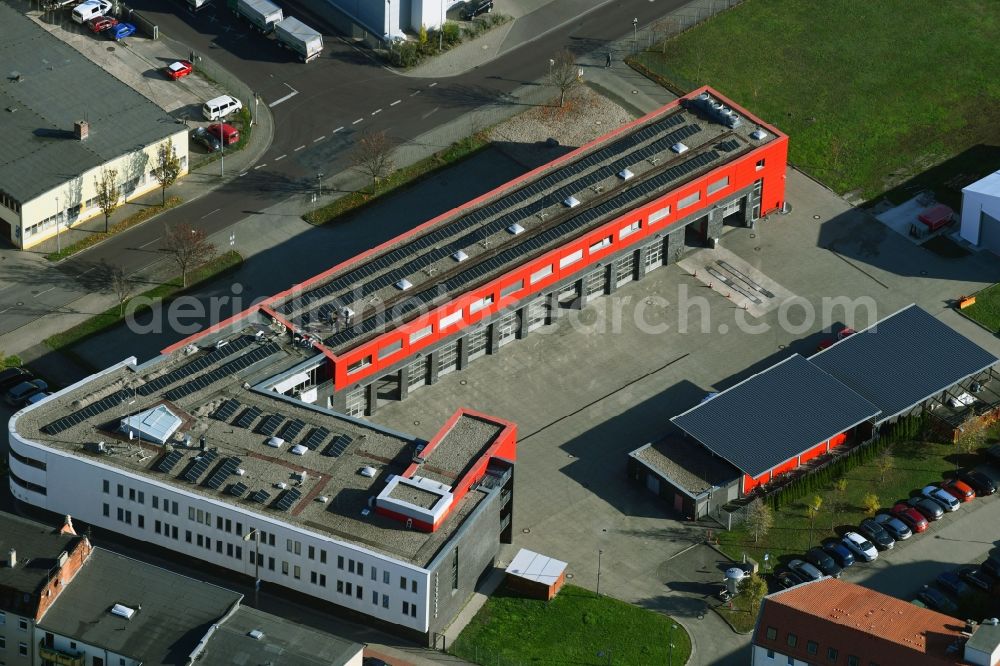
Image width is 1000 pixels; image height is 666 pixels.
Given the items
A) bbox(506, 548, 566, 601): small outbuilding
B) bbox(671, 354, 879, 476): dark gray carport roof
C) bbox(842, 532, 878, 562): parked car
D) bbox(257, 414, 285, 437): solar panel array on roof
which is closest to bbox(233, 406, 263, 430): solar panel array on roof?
bbox(257, 414, 285, 437): solar panel array on roof

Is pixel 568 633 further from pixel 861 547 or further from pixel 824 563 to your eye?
pixel 861 547

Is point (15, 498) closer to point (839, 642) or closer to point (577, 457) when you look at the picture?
point (577, 457)

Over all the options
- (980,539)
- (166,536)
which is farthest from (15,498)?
(980,539)

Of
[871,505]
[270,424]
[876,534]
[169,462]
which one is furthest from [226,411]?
[876,534]

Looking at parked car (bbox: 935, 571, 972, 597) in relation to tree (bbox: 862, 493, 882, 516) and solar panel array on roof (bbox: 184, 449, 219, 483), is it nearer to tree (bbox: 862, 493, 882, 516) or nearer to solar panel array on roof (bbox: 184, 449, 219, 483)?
tree (bbox: 862, 493, 882, 516)

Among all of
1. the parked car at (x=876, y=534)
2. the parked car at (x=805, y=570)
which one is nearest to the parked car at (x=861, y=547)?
the parked car at (x=876, y=534)

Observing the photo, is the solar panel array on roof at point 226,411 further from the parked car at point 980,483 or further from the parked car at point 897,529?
the parked car at point 980,483
